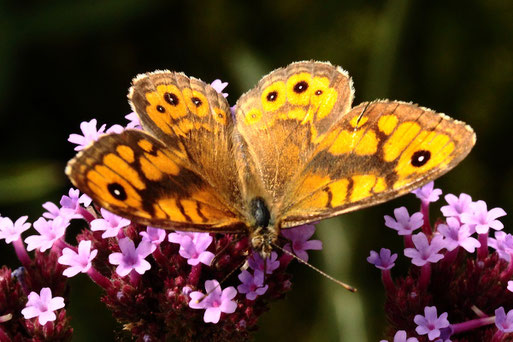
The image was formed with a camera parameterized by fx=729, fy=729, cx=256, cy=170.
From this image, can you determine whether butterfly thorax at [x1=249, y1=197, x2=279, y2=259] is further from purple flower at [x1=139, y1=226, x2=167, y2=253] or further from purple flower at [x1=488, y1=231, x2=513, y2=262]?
purple flower at [x1=488, y1=231, x2=513, y2=262]

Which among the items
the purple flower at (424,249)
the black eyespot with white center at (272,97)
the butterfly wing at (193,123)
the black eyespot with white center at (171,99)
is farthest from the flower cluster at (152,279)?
the black eyespot with white center at (272,97)

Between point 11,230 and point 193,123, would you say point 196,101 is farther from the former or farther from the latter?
point 11,230

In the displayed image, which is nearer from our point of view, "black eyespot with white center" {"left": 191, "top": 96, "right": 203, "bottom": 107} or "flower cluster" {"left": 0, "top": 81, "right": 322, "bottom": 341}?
"flower cluster" {"left": 0, "top": 81, "right": 322, "bottom": 341}

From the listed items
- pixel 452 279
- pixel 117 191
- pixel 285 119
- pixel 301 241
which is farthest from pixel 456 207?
pixel 117 191

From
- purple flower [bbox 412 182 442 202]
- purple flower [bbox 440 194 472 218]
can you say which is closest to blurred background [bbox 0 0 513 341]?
purple flower [bbox 412 182 442 202]

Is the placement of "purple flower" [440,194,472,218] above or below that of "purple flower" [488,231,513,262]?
above

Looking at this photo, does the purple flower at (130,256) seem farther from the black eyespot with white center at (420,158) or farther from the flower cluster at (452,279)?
the black eyespot with white center at (420,158)

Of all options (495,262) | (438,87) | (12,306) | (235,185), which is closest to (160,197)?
(235,185)
